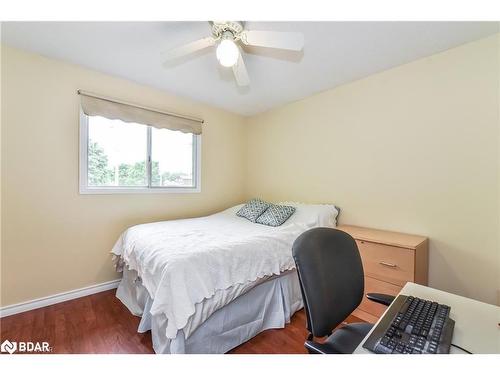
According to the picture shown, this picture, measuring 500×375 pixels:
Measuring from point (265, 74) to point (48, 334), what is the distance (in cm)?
294

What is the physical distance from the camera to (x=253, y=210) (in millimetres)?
2822

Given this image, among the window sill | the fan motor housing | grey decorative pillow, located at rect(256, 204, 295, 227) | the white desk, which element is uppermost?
the fan motor housing

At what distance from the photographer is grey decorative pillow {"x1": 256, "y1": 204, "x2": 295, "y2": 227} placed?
8.08 feet

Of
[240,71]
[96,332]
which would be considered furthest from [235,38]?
[96,332]

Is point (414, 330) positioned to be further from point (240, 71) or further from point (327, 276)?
point (240, 71)

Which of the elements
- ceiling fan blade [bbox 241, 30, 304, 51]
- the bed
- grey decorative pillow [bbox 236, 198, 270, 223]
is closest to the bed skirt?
the bed

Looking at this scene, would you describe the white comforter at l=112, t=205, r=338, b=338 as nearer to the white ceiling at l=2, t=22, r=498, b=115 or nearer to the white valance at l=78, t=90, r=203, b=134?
the white valance at l=78, t=90, r=203, b=134

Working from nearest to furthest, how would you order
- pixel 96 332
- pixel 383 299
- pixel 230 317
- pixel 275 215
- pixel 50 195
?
pixel 383 299 → pixel 230 317 → pixel 96 332 → pixel 50 195 → pixel 275 215

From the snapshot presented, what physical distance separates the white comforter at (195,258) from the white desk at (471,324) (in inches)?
37.5

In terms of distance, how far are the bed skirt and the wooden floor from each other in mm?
69

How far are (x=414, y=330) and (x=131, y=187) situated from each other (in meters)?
2.78

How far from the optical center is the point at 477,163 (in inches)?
68.9

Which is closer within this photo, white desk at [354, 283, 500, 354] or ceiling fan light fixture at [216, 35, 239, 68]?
white desk at [354, 283, 500, 354]
